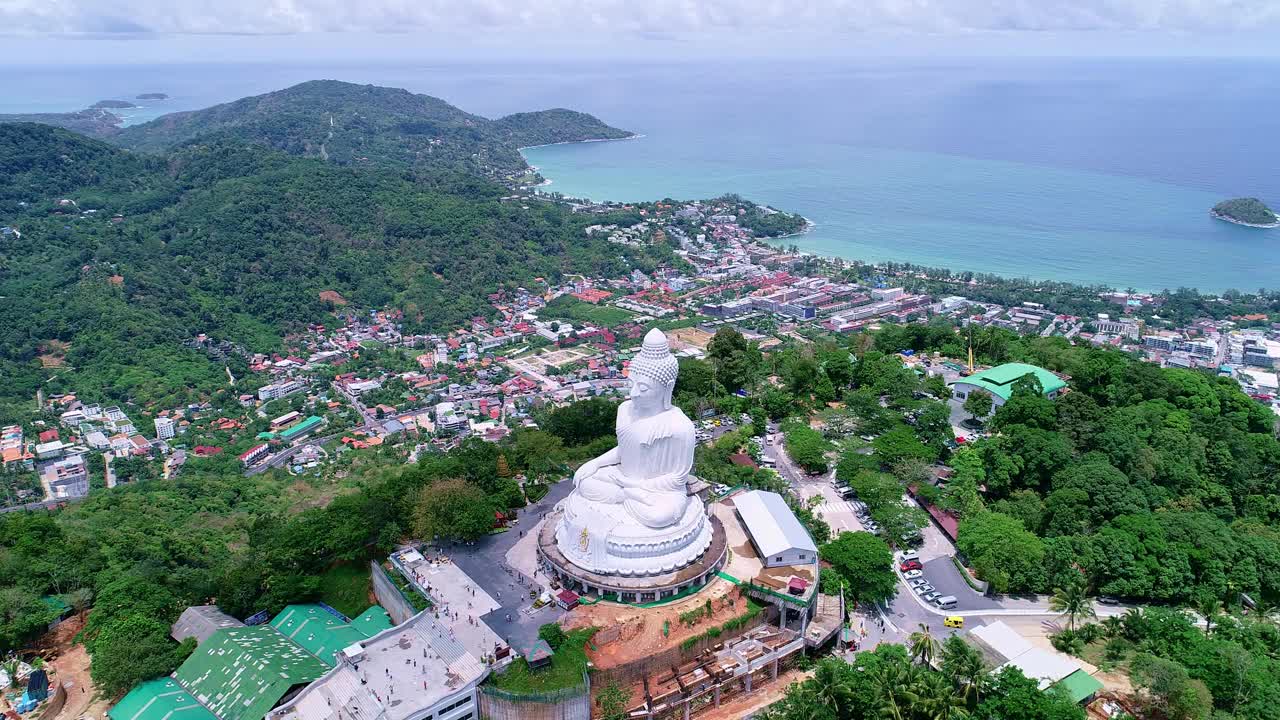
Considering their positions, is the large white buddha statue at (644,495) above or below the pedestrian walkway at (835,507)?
above

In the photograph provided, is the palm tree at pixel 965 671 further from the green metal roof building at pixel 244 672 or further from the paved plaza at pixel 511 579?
the green metal roof building at pixel 244 672

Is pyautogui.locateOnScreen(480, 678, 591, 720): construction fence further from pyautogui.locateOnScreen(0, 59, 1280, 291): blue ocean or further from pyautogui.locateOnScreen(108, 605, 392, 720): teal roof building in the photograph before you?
pyautogui.locateOnScreen(0, 59, 1280, 291): blue ocean

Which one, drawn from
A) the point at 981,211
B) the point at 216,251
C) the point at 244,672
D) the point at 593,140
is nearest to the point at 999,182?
the point at 981,211

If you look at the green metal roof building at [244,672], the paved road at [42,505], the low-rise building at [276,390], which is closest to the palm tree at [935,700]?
the green metal roof building at [244,672]

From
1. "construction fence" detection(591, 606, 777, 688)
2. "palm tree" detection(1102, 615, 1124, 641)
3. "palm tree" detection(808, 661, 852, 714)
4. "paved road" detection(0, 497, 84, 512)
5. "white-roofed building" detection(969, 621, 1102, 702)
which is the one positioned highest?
"palm tree" detection(808, 661, 852, 714)

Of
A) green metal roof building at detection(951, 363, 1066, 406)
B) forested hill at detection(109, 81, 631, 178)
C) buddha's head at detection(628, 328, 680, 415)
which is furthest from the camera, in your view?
forested hill at detection(109, 81, 631, 178)

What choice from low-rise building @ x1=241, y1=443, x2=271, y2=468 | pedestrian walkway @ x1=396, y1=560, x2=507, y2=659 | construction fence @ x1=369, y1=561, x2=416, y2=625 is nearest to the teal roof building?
construction fence @ x1=369, y1=561, x2=416, y2=625

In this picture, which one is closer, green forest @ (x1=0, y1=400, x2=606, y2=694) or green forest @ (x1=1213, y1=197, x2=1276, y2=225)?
green forest @ (x1=0, y1=400, x2=606, y2=694)
